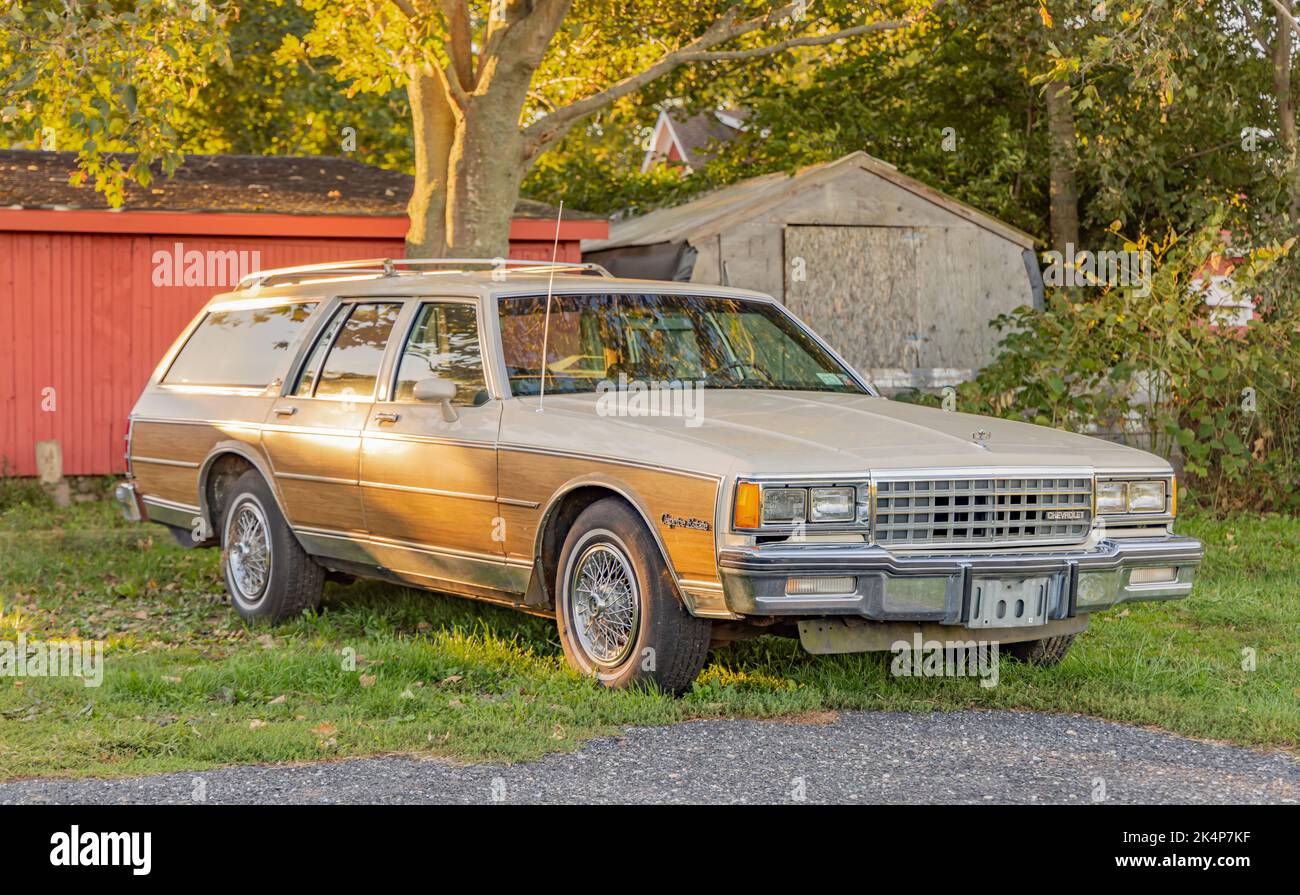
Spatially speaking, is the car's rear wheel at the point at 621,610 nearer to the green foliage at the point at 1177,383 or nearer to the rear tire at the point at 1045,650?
the rear tire at the point at 1045,650

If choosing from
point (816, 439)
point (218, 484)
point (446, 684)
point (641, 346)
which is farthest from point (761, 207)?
point (816, 439)

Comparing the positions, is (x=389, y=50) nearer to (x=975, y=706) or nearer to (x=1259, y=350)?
(x=1259, y=350)

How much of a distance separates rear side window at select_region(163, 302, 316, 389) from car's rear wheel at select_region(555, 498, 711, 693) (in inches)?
106

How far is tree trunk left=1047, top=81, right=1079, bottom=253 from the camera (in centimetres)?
1781

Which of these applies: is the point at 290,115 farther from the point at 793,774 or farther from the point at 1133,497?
the point at 793,774

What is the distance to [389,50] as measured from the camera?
13.0 meters

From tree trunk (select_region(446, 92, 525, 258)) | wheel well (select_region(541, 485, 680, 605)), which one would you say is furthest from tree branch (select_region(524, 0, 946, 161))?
wheel well (select_region(541, 485, 680, 605))

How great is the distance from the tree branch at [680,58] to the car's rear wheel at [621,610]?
25.3 feet

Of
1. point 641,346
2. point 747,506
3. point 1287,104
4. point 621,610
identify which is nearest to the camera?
point 747,506

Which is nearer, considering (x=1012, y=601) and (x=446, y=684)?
(x=1012, y=601)

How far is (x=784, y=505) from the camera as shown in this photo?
6.12 m

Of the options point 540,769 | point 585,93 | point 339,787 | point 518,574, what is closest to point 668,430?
point 518,574

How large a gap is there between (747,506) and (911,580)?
27.1 inches

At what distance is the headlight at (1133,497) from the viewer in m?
6.79
